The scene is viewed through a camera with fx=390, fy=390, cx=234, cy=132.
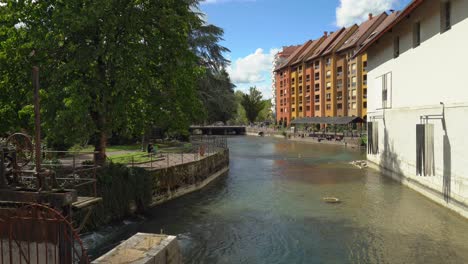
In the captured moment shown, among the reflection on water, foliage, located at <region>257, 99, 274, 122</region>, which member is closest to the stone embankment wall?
the reflection on water

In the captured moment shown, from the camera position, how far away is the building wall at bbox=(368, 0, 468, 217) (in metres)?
16.2

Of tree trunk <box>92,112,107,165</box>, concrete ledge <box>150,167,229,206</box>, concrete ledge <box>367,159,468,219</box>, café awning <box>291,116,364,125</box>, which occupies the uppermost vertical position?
café awning <box>291,116,364,125</box>

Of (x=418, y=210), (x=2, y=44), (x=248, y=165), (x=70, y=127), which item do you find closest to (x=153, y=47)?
(x=70, y=127)

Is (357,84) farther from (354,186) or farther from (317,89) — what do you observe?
(354,186)

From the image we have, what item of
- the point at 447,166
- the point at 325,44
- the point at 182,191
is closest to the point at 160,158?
the point at 182,191

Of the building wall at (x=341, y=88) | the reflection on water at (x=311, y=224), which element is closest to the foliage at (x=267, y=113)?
the building wall at (x=341, y=88)

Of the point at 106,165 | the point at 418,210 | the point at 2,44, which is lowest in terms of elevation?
the point at 418,210

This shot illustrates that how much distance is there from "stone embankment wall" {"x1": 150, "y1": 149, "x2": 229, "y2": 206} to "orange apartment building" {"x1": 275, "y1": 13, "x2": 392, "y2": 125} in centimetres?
4133

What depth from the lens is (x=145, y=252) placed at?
7.70 m

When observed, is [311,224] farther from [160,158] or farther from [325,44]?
[325,44]

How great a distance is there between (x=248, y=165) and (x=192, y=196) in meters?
14.2

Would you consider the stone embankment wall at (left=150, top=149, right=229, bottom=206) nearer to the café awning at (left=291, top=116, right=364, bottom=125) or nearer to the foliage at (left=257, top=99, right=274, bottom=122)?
the café awning at (left=291, top=116, right=364, bottom=125)

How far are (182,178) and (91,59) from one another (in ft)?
29.7

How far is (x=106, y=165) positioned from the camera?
17.6 m
